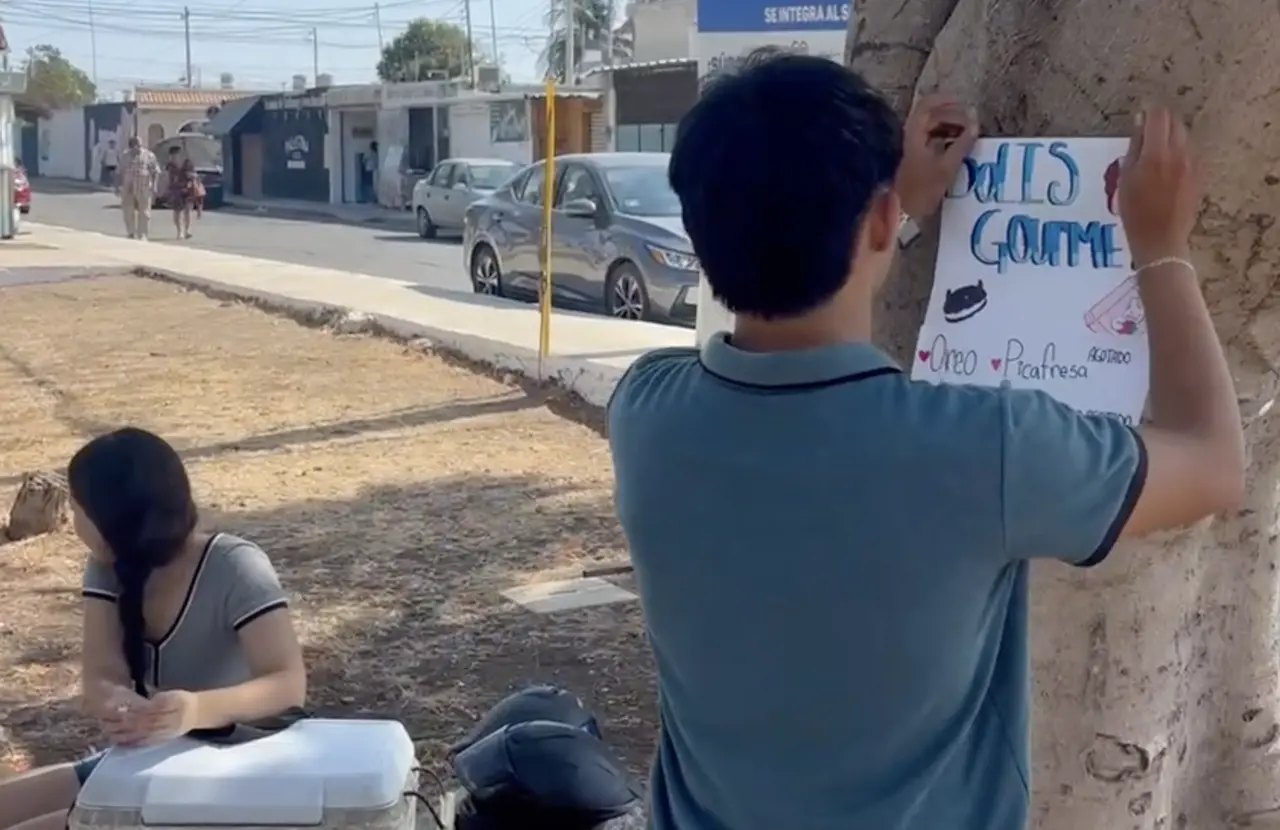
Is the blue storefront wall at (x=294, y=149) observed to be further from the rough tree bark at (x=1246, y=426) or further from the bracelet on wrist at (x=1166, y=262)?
the bracelet on wrist at (x=1166, y=262)

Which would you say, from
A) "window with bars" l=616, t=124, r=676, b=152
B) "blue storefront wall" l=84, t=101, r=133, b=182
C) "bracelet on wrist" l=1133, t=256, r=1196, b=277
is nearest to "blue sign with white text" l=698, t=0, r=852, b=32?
"bracelet on wrist" l=1133, t=256, r=1196, b=277

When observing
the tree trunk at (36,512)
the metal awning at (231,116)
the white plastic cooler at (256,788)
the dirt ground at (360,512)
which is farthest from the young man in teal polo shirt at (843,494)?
the metal awning at (231,116)

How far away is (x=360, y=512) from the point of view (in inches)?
319

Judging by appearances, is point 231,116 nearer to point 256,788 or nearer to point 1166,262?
point 256,788

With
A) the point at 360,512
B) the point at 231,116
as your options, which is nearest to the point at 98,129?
the point at 231,116

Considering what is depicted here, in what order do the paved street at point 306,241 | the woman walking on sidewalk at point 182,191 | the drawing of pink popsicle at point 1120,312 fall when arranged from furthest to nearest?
the woman walking on sidewalk at point 182,191 → the paved street at point 306,241 → the drawing of pink popsicle at point 1120,312

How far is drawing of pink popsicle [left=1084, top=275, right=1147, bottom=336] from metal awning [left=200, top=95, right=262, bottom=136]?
56542mm

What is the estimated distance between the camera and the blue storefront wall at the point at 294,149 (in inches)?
2076

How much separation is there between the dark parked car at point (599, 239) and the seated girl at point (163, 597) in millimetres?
10191

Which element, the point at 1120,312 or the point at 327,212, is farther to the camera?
the point at 327,212

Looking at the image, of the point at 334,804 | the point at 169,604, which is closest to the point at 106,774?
the point at 334,804

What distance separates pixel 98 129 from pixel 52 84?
2557cm

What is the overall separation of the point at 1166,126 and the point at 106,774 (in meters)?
1.98

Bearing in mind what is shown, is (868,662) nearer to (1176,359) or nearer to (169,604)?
(1176,359)
